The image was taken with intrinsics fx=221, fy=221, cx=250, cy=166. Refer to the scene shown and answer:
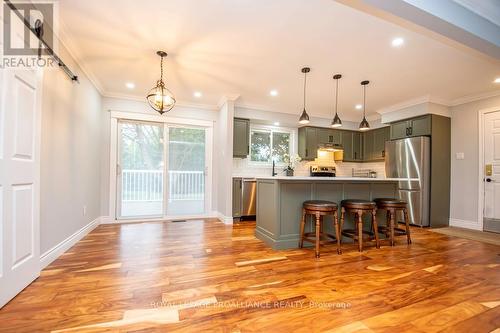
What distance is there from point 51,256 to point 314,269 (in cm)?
281

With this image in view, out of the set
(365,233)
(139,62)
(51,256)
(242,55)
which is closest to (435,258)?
(365,233)

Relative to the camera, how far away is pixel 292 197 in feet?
9.92

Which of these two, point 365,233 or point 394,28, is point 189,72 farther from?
point 365,233

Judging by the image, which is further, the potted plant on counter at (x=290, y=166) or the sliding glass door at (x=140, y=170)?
the potted plant on counter at (x=290, y=166)

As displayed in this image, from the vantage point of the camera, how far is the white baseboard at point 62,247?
2262 mm

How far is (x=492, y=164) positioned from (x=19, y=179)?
661 centimetres

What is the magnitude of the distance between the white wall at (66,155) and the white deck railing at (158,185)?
746 millimetres

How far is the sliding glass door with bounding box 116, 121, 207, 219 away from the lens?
4574mm

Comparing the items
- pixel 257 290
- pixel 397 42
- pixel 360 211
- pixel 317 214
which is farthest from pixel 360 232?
pixel 397 42

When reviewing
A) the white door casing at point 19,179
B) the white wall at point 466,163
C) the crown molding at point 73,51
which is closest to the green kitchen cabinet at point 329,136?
the white wall at point 466,163

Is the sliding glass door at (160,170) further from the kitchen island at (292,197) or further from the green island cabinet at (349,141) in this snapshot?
the green island cabinet at (349,141)

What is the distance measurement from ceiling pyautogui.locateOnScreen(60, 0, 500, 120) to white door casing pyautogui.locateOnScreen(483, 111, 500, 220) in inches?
23.0

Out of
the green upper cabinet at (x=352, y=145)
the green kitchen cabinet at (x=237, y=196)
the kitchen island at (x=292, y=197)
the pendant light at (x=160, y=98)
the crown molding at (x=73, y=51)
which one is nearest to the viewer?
the crown molding at (x=73, y=51)

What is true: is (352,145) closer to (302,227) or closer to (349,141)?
(349,141)
